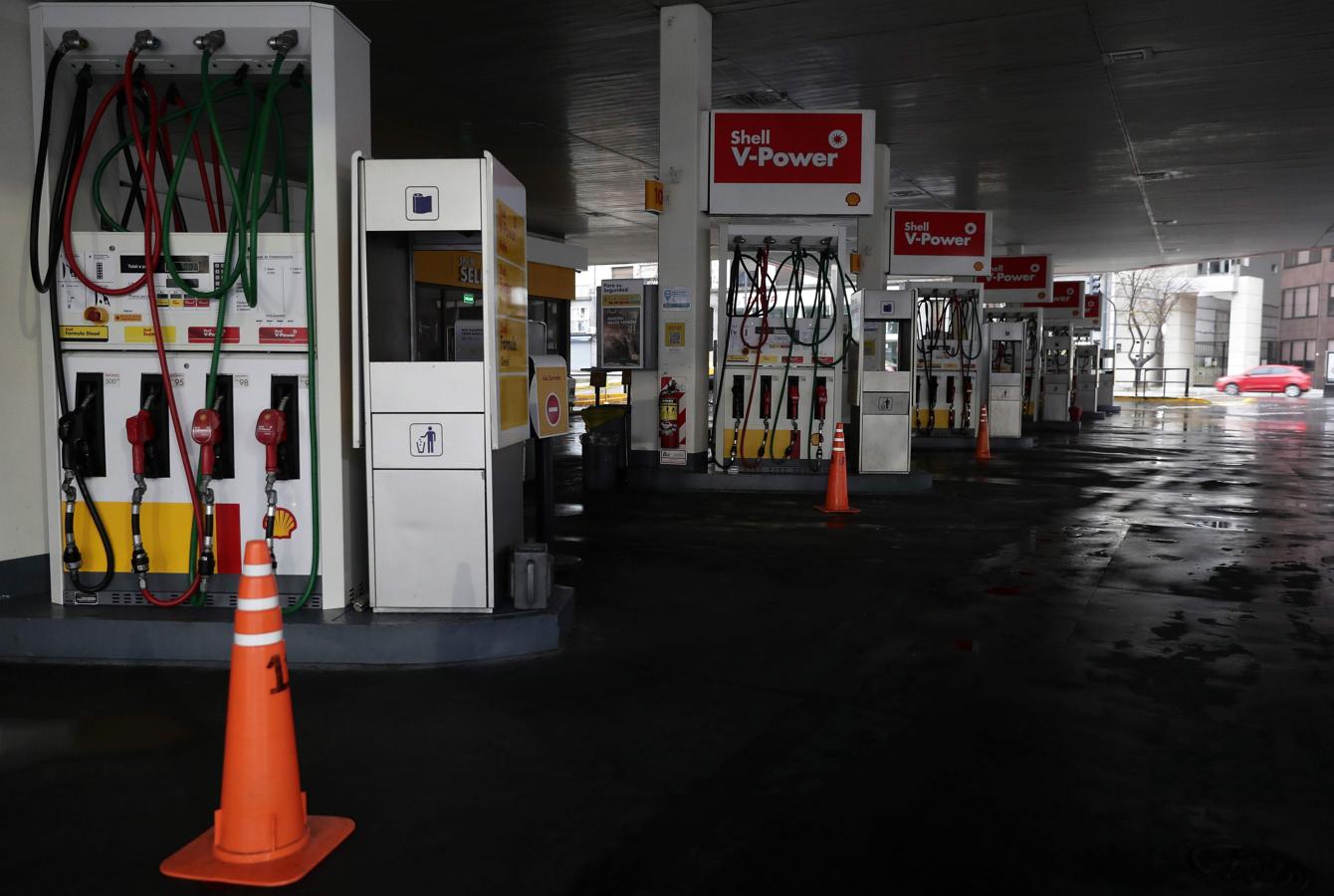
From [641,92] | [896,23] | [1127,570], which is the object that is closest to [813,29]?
[896,23]

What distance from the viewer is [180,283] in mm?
4840

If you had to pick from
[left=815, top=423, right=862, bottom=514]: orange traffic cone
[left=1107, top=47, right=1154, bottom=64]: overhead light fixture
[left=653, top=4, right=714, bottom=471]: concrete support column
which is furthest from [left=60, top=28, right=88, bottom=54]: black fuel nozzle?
[left=1107, top=47, right=1154, bottom=64]: overhead light fixture

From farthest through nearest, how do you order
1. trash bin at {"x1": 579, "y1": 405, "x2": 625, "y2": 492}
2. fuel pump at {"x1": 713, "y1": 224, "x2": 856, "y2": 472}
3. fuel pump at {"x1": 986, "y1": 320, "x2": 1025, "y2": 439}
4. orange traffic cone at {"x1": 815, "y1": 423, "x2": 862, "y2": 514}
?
fuel pump at {"x1": 986, "y1": 320, "x2": 1025, "y2": 439}, fuel pump at {"x1": 713, "y1": 224, "x2": 856, "y2": 472}, trash bin at {"x1": 579, "y1": 405, "x2": 625, "y2": 492}, orange traffic cone at {"x1": 815, "y1": 423, "x2": 862, "y2": 514}

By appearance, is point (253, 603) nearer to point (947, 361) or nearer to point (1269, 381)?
point (947, 361)

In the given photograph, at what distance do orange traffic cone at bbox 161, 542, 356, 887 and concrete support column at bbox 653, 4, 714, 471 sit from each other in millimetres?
8368

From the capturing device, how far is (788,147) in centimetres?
1095

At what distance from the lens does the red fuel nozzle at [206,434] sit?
4758 millimetres

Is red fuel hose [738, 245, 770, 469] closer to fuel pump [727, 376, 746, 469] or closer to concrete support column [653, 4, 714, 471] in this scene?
fuel pump [727, 376, 746, 469]

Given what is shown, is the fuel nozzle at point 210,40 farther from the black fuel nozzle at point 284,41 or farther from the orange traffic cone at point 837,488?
the orange traffic cone at point 837,488

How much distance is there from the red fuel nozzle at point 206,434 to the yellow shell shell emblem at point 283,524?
354 mm

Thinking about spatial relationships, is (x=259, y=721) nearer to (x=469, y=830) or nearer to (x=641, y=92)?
(x=469, y=830)

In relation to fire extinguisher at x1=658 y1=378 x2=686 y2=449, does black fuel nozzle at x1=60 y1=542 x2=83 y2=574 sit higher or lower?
lower

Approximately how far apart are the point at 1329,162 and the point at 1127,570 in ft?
51.4

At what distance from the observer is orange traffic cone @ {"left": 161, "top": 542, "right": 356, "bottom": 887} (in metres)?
2.85
